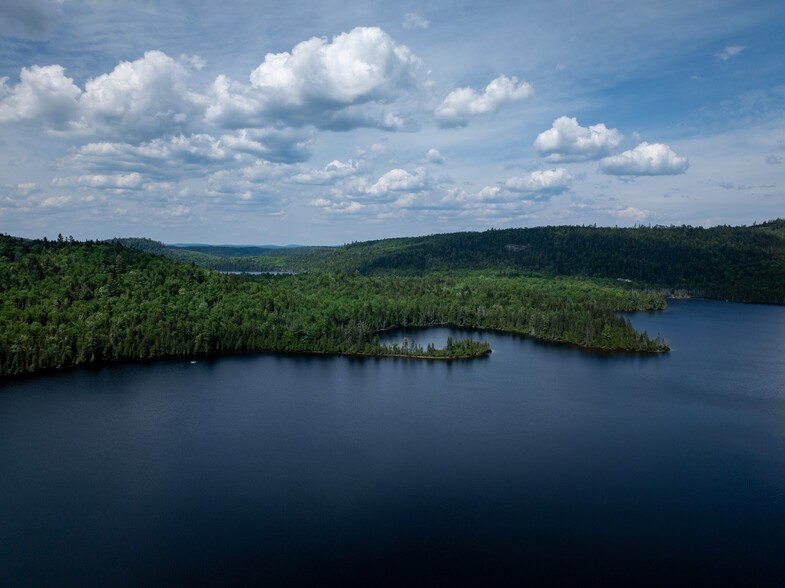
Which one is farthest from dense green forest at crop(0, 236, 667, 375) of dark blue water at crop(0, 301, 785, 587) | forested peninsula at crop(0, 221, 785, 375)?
dark blue water at crop(0, 301, 785, 587)

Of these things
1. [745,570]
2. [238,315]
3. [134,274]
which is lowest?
[745,570]

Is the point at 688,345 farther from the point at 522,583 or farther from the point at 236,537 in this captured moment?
the point at 236,537

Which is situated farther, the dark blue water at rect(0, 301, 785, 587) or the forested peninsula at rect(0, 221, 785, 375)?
the forested peninsula at rect(0, 221, 785, 375)

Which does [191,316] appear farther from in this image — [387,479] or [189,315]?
[387,479]

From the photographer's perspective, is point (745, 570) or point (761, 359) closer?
point (745, 570)

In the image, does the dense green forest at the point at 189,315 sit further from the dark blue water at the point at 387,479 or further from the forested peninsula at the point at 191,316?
the dark blue water at the point at 387,479

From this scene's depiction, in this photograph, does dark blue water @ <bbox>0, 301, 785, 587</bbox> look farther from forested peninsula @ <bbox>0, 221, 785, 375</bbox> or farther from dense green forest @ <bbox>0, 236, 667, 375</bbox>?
forested peninsula @ <bbox>0, 221, 785, 375</bbox>

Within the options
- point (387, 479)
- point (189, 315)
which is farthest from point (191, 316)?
point (387, 479)

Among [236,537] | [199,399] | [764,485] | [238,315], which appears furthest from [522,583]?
[238,315]
